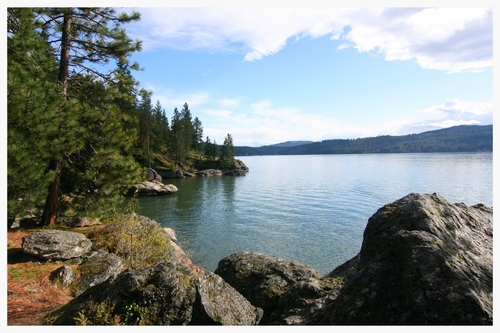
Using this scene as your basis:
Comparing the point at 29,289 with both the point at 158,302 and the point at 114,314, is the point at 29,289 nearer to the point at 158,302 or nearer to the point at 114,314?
the point at 114,314

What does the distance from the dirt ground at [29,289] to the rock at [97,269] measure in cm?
54

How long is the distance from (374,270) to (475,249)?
151cm

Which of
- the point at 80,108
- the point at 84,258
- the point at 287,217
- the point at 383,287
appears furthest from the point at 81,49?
the point at 287,217

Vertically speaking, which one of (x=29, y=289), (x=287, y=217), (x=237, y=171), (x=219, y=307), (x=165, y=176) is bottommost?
(x=287, y=217)

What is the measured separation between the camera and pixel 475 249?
4.30m

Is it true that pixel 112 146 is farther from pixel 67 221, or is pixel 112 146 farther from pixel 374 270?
pixel 374 270

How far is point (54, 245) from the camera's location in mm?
11406

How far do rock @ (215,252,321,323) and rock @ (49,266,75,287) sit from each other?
5034mm

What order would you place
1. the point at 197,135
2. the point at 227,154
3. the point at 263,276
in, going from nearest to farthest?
the point at 263,276 < the point at 227,154 < the point at 197,135

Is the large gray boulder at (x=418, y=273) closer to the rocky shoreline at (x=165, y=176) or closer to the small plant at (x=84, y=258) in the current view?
the small plant at (x=84, y=258)

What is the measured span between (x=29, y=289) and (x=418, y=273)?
427 inches

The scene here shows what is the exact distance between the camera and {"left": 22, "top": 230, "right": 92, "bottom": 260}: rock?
11102mm

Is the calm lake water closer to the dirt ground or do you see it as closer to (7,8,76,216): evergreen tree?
the dirt ground

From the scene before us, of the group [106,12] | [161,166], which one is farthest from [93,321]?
[161,166]
